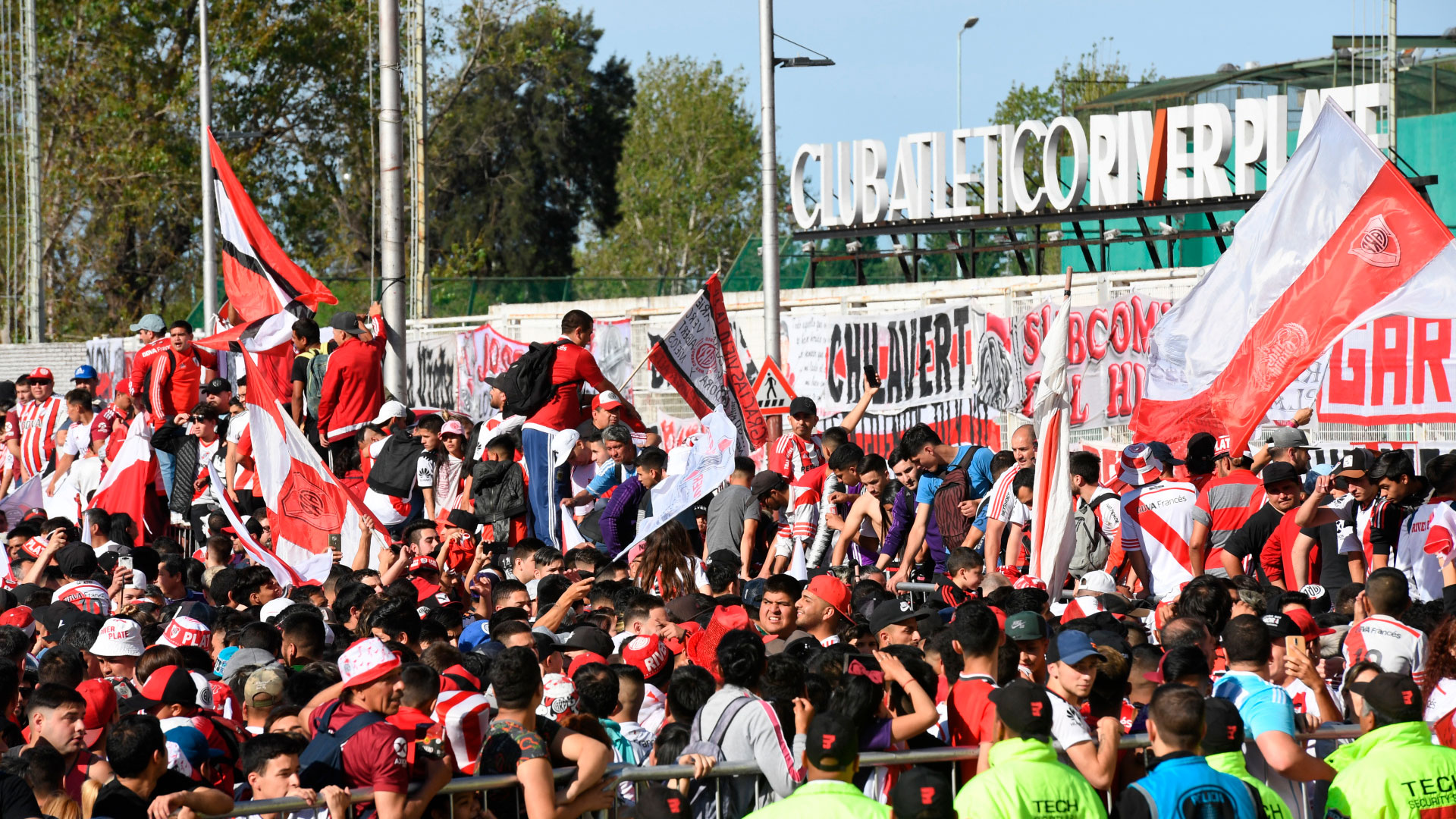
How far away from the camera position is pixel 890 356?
17.2 m

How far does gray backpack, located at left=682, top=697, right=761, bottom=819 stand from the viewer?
593cm

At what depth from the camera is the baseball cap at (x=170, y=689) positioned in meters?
6.42

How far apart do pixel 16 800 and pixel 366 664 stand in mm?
A: 1285

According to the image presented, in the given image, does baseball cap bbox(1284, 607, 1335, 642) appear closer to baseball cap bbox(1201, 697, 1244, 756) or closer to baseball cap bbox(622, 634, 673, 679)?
baseball cap bbox(1201, 697, 1244, 756)

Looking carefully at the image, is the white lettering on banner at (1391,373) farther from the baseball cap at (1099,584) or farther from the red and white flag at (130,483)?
the red and white flag at (130,483)

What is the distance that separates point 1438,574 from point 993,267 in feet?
106

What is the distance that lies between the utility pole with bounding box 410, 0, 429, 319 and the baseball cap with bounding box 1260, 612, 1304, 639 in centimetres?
2413

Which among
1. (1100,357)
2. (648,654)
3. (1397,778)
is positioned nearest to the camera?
(1397,778)

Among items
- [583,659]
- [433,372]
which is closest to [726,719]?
[583,659]

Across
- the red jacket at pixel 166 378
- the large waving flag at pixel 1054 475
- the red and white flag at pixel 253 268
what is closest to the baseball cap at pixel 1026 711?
the large waving flag at pixel 1054 475

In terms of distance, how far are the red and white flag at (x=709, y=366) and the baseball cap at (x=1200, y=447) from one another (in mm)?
3707

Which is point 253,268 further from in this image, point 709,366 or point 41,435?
point 709,366

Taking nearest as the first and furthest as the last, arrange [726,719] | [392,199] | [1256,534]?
[726,719], [1256,534], [392,199]

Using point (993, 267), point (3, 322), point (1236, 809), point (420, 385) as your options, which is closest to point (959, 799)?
point (1236, 809)
